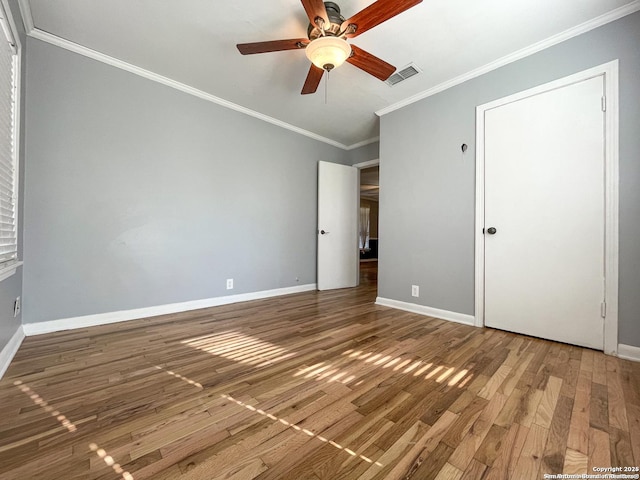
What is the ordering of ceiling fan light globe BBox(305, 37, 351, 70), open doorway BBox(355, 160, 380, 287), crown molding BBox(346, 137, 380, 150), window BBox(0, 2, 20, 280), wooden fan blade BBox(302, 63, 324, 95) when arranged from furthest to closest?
open doorway BBox(355, 160, 380, 287) → crown molding BBox(346, 137, 380, 150) → wooden fan blade BBox(302, 63, 324, 95) → ceiling fan light globe BBox(305, 37, 351, 70) → window BBox(0, 2, 20, 280)

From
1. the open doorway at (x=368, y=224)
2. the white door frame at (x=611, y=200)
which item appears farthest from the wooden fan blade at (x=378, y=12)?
the open doorway at (x=368, y=224)

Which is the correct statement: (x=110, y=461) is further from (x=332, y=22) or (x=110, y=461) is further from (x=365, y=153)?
(x=365, y=153)

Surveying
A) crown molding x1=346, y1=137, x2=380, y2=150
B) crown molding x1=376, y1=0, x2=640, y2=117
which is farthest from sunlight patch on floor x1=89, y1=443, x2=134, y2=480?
crown molding x1=346, y1=137, x2=380, y2=150

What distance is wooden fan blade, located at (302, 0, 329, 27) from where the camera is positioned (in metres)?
1.52

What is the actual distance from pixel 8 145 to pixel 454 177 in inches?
139

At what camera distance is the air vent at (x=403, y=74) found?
246cm

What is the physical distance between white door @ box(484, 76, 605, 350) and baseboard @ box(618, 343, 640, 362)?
0.31 ft

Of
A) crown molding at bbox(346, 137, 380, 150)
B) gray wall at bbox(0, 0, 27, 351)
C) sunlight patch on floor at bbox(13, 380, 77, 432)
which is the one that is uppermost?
crown molding at bbox(346, 137, 380, 150)

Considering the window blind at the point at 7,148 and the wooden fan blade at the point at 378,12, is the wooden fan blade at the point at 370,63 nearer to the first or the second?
the wooden fan blade at the point at 378,12

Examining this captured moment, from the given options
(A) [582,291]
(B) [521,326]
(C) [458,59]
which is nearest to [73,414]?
(B) [521,326]

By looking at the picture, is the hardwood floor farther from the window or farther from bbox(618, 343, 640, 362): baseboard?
the window

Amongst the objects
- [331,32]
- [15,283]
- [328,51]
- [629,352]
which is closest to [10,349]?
[15,283]

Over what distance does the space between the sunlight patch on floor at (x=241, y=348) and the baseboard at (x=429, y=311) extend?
5.44ft

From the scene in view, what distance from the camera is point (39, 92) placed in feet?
6.92
